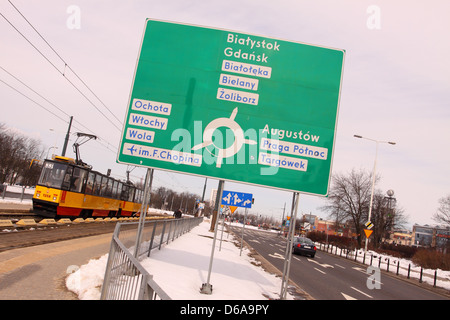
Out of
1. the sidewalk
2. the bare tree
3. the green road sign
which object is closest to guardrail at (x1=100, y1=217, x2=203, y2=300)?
the green road sign

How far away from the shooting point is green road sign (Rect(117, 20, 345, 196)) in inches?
324

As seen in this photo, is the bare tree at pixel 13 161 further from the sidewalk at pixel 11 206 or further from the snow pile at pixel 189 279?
the snow pile at pixel 189 279

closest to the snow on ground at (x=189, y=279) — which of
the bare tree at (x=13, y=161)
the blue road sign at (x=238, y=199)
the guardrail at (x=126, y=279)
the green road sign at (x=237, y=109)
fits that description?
the guardrail at (x=126, y=279)

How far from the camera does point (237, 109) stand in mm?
8367

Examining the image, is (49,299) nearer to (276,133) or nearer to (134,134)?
(134,134)

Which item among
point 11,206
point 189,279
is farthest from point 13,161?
point 189,279

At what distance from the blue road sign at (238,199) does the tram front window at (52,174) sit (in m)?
10.4

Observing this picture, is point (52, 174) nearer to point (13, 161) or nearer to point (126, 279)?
point (126, 279)

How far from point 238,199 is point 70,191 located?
10958mm

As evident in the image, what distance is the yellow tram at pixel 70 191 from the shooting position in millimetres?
18297

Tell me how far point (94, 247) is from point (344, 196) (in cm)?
3982

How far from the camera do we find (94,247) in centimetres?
1080

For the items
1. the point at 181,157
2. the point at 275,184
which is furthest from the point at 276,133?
the point at 181,157
